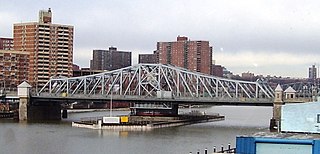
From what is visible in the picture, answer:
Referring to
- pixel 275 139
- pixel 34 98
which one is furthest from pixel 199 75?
pixel 275 139

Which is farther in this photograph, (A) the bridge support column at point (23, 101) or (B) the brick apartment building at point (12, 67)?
(B) the brick apartment building at point (12, 67)

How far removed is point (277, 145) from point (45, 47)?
490 ft

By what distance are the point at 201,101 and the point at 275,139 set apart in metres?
58.2

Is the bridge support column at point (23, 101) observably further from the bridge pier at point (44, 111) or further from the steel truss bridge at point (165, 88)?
the steel truss bridge at point (165, 88)

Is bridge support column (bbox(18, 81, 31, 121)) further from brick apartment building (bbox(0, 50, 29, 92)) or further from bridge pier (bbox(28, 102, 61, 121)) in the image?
brick apartment building (bbox(0, 50, 29, 92))

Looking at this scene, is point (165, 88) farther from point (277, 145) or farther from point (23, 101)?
point (277, 145)

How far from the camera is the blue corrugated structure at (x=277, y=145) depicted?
3631 cm

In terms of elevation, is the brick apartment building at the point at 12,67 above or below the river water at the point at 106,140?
above

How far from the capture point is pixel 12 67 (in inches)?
6609

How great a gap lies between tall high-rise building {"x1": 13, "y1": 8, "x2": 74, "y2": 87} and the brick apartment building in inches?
172

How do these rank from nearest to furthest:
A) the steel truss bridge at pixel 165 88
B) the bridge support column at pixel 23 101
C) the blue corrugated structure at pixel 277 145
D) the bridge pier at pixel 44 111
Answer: the blue corrugated structure at pixel 277 145 < the steel truss bridge at pixel 165 88 < the bridge support column at pixel 23 101 < the bridge pier at pixel 44 111

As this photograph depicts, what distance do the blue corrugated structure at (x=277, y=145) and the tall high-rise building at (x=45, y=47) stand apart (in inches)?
5633

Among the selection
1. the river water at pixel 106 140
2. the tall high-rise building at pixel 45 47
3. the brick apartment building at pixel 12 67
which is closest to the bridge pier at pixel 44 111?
the river water at pixel 106 140


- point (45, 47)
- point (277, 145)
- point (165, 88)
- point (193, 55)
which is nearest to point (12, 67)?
point (45, 47)
